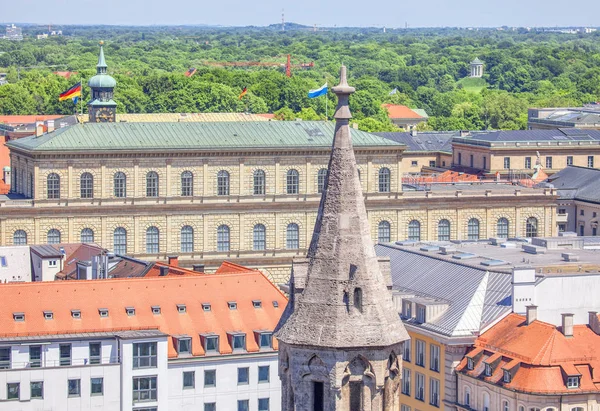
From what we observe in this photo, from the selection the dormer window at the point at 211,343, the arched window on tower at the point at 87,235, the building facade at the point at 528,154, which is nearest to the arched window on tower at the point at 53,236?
the arched window on tower at the point at 87,235

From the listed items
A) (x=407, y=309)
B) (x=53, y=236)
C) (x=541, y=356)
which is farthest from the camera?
(x=53, y=236)

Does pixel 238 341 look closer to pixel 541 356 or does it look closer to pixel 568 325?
pixel 541 356

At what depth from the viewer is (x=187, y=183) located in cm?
14788

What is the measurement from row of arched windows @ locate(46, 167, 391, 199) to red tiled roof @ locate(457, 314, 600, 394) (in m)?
51.7

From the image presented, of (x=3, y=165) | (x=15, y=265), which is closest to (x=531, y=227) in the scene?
(x=3, y=165)

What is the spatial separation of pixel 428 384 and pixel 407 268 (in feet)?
41.4

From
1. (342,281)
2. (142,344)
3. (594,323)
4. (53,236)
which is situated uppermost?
(342,281)

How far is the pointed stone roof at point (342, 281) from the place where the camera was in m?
42.4

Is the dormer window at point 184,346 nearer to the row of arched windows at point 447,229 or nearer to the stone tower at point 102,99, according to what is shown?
the row of arched windows at point 447,229

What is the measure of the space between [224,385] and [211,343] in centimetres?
202

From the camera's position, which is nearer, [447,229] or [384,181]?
[384,181]

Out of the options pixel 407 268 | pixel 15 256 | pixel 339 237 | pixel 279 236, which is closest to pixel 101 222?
pixel 279 236

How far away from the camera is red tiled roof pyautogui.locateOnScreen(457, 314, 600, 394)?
84.8 metres

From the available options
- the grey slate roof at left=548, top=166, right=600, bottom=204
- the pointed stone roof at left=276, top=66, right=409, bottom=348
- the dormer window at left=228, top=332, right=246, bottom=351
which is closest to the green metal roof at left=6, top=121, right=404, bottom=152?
the grey slate roof at left=548, top=166, right=600, bottom=204
